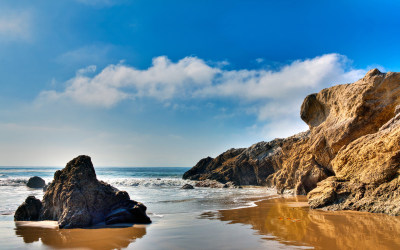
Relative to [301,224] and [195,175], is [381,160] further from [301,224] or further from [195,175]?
[195,175]

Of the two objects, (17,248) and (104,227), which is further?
(104,227)

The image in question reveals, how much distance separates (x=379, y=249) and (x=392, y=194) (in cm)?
439

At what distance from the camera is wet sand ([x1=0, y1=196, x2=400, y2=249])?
562 cm

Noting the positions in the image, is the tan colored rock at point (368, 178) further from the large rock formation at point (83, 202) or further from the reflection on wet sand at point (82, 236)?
the reflection on wet sand at point (82, 236)

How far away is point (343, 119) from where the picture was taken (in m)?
14.6

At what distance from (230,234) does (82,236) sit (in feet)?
12.3

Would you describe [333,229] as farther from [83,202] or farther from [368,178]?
[83,202]

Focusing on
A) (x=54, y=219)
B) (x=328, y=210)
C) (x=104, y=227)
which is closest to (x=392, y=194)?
(x=328, y=210)

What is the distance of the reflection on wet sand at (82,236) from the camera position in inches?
237

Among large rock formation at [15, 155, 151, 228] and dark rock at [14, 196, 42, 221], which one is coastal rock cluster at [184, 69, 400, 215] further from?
dark rock at [14, 196, 42, 221]

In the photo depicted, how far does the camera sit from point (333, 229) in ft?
22.0

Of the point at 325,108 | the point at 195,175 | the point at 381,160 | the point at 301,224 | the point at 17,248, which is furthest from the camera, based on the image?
the point at 195,175

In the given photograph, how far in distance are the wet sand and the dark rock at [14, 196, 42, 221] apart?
741 millimetres

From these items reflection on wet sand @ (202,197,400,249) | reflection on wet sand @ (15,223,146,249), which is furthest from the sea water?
reflection on wet sand @ (202,197,400,249)
